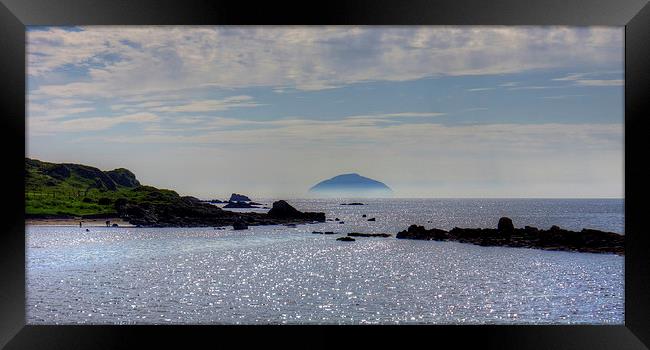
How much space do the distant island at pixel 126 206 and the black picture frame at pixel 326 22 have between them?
2501 inches

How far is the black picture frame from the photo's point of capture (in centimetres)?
635

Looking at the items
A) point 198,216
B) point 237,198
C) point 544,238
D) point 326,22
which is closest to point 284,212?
point 198,216

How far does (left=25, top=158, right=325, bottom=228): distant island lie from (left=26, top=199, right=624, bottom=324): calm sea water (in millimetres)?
16502

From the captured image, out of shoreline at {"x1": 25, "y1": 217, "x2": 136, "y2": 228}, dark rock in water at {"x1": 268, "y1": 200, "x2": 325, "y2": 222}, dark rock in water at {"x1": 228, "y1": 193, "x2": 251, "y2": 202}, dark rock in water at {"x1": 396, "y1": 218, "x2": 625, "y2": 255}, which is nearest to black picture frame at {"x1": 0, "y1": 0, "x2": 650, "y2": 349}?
dark rock in water at {"x1": 396, "y1": 218, "x2": 625, "y2": 255}

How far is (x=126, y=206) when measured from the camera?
8150cm

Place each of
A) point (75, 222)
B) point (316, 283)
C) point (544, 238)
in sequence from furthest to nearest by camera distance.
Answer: point (75, 222), point (544, 238), point (316, 283)

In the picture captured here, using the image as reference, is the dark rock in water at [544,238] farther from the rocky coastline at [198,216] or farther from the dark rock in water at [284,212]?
the rocky coastline at [198,216]

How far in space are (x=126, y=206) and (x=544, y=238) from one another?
5747 centimetres

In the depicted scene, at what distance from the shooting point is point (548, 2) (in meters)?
6.30

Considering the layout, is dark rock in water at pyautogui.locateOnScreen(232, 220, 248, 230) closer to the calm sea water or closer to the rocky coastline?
the rocky coastline

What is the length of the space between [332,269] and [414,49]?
53.9 meters

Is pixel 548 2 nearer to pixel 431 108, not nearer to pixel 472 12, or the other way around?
pixel 472 12

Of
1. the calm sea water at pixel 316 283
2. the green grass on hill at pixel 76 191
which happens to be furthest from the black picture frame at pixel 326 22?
the green grass on hill at pixel 76 191

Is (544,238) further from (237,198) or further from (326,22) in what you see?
(237,198)
